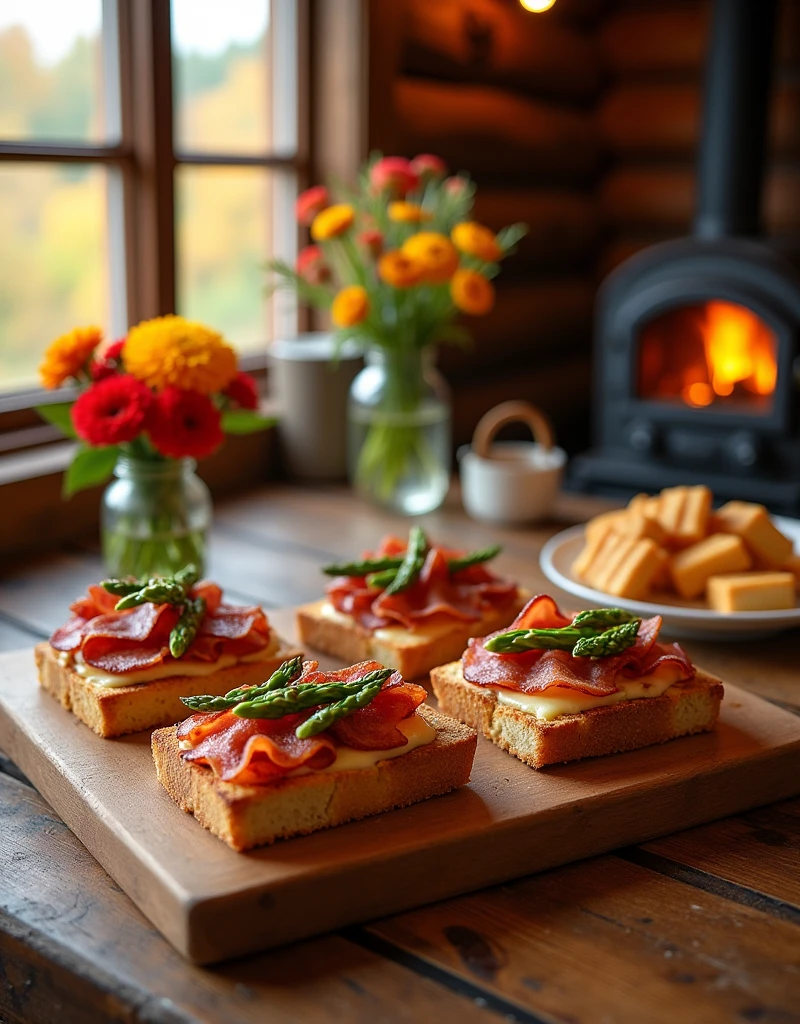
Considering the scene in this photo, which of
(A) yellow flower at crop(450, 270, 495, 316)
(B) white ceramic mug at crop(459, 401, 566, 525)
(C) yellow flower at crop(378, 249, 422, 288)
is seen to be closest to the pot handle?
(B) white ceramic mug at crop(459, 401, 566, 525)

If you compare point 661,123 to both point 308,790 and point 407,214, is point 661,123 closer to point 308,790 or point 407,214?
point 407,214

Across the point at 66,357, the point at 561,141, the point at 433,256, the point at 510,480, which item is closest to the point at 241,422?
the point at 66,357

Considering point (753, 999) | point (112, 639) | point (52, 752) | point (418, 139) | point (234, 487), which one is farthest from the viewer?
point (418, 139)

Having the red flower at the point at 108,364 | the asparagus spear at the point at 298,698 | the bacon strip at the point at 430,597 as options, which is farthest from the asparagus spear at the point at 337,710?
the red flower at the point at 108,364

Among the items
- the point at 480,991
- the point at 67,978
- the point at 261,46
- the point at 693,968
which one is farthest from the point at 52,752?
the point at 261,46

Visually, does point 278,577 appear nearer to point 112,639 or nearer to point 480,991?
point 112,639
